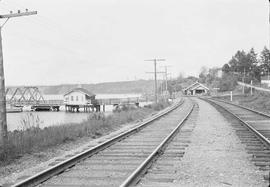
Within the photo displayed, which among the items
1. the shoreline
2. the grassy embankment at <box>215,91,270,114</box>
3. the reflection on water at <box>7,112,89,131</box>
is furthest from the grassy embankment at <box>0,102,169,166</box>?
the grassy embankment at <box>215,91,270,114</box>

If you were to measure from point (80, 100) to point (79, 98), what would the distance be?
769 mm

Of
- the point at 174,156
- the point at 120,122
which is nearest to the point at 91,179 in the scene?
the point at 174,156

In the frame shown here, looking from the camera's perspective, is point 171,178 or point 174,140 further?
point 174,140

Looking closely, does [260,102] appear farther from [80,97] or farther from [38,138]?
[80,97]

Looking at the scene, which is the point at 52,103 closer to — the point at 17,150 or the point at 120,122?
the point at 120,122

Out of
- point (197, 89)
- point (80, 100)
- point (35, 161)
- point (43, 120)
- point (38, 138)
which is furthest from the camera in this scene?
point (197, 89)

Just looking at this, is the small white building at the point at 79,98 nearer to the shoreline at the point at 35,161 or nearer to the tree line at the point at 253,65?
the tree line at the point at 253,65

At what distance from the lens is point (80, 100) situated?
310ft

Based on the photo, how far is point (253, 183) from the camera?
21.2 ft

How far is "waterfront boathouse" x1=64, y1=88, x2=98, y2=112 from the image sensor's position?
305 ft

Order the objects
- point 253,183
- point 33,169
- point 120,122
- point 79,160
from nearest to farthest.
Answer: point 253,183, point 33,169, point 79,160, point 120,122

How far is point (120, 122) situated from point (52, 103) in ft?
306

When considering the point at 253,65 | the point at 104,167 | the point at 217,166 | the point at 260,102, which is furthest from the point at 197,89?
the point at 104,167

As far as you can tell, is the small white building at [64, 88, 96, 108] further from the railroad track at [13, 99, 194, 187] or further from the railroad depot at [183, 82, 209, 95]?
the railroad track at [13, 99, 194, 187]
